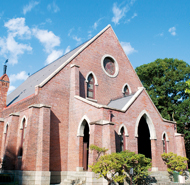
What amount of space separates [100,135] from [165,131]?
7.82 meters

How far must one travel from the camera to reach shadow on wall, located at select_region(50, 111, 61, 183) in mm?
16516

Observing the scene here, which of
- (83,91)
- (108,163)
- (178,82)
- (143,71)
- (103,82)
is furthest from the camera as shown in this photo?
(143,71)

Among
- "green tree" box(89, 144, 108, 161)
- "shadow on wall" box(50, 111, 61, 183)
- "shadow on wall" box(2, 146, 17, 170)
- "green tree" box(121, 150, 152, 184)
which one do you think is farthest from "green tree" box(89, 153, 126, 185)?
"shadow on wall" box(2, 146, 17, 170)

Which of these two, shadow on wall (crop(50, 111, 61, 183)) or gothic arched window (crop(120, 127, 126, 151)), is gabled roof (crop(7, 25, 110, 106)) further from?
gothic arched window (crop(120, 127, 126, 151))

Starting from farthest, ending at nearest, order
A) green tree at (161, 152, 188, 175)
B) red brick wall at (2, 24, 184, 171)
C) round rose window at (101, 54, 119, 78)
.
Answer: round rose window at (101, 54, 119, 78), green tree at (161, 152, 188, 175), red brick wall at (2, 24, 184, 171)

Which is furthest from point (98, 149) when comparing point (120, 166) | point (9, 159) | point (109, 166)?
point (9, 159)

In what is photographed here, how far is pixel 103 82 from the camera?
21531 millimetres

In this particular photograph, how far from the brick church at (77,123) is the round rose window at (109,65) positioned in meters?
0.12

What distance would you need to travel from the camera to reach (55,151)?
17.0 meters

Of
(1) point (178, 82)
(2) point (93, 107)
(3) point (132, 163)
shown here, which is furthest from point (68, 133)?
(1) point (178, 82)

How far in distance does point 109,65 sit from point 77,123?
26.7 ft

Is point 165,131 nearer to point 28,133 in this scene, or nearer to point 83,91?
point 83,91

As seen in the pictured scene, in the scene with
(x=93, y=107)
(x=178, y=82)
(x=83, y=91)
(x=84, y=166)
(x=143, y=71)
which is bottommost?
(x=84, y=166)

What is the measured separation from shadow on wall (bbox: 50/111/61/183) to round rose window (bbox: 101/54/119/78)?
7729mm
